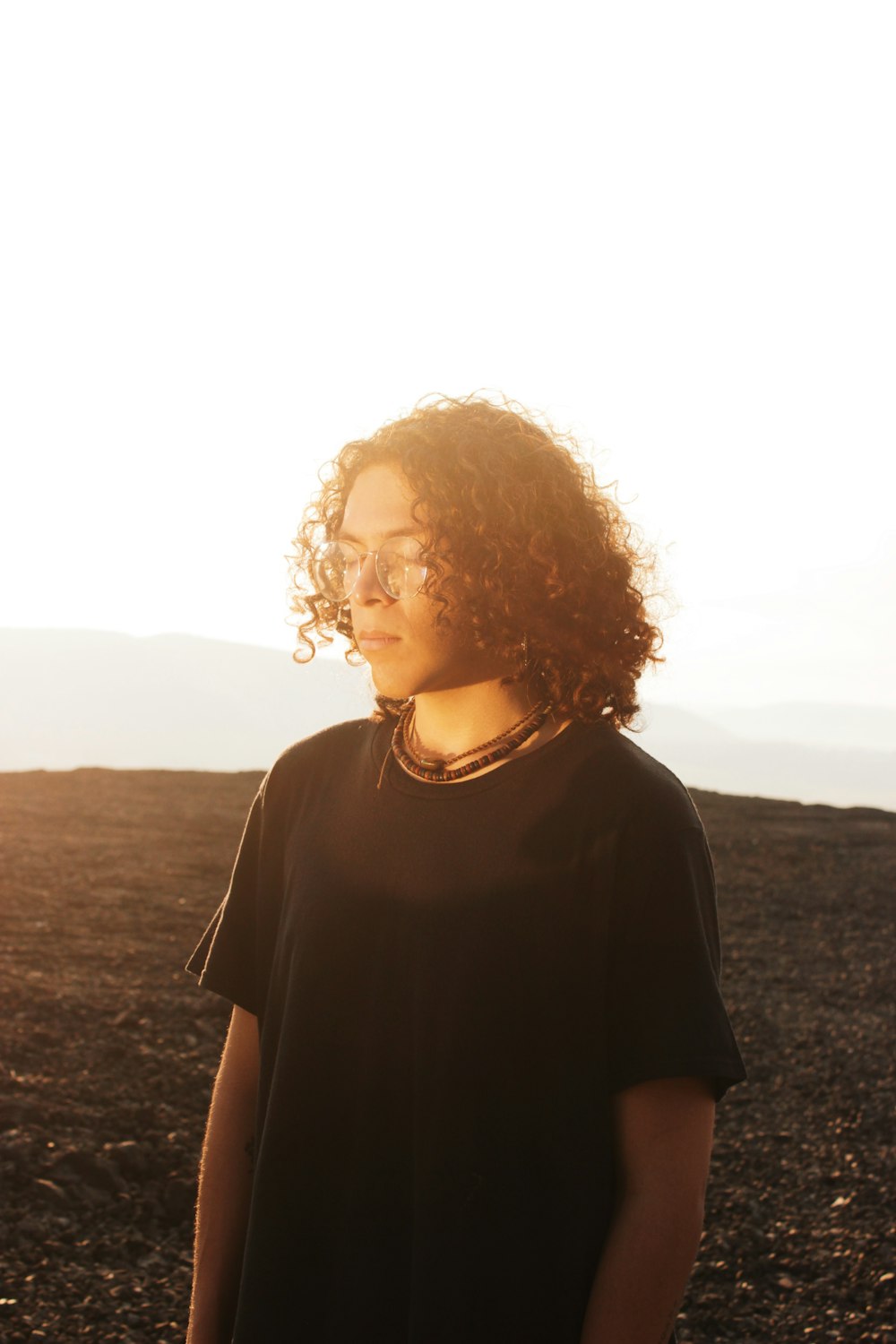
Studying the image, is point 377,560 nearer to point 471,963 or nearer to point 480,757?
point 480,757

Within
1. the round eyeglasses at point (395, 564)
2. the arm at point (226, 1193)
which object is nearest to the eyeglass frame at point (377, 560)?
the round eyeglasses at point (395, 564)

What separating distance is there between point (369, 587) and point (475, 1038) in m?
0.61

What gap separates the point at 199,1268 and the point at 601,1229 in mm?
672

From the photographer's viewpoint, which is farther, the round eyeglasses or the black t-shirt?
the round eyeglasses

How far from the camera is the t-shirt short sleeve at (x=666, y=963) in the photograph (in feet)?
4.45

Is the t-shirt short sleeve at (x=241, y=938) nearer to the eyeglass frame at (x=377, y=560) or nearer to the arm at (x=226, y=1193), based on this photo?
the arm at (x=226, y=1193)

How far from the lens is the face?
1.60 metres

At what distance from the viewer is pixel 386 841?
156 cm

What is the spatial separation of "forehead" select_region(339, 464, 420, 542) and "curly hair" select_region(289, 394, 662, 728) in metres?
0.02

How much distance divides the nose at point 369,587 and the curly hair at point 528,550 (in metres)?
0.07

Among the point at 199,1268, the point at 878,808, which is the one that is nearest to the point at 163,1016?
the point at 199,1268

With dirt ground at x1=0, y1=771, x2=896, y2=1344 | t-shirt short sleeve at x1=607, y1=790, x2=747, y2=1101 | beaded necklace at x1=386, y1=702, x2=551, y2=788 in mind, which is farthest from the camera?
dirt ground at x1=0, y1=771, x2=896, y2=1344

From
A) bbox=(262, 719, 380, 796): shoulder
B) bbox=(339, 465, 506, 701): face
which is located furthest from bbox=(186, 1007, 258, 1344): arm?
bbox=(339, 465, 506, 701): face

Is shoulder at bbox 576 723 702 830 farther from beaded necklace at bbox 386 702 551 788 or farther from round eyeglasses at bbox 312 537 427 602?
round eyeglasses at bbox 312 537 427 602
